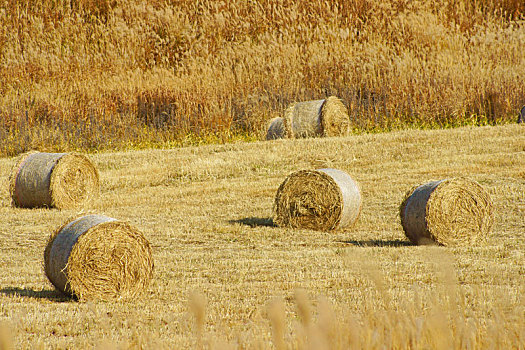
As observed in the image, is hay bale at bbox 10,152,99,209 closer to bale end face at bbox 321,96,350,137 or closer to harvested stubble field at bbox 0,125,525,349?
harvested stubble field at bbox 0,125,525,349

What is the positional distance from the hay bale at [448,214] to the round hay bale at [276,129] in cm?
988

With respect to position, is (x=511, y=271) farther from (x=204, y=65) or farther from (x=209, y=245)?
(x=204, y=65)

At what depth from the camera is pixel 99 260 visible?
675 centimetres

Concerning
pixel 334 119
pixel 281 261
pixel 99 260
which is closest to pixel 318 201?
pixel 281 261

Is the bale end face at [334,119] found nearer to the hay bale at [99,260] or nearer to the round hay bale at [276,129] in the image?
the round hay bale at [276,129]

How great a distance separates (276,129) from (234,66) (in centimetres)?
549

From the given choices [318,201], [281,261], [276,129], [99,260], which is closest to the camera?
[99,260]

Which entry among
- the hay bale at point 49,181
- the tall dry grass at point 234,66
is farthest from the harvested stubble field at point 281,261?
the tall dry grass at point 234,66

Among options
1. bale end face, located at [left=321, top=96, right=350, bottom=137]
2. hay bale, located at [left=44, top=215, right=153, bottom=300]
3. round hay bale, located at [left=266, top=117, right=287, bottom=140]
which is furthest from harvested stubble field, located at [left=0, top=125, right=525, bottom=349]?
round hay bale, located at [left=266, top=117, right=287, bottom=140]

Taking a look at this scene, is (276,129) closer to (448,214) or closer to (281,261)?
(448,214)

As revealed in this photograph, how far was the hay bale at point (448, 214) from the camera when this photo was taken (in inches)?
365

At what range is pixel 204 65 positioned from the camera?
971 inches

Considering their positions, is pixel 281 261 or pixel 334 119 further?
pixel 334 119

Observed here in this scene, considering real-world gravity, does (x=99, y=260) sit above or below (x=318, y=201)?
below
